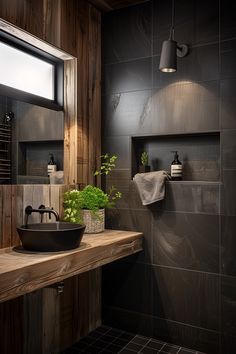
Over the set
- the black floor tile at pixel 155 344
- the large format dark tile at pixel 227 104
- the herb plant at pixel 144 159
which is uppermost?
the large format dark tile at pixel 227 104

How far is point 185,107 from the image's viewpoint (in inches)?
109

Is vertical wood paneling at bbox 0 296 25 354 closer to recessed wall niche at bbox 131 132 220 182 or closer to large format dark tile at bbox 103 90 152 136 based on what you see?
recessed wall niche at bbox 131 132 220 182

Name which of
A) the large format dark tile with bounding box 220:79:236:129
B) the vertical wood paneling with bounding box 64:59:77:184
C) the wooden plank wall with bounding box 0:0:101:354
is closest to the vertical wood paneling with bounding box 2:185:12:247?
the wooden plank wall with bounding box 0:0:101:354

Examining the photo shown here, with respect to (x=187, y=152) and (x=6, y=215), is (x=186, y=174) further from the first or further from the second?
(x=6, y=215)

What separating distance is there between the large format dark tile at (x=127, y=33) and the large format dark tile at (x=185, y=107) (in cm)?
43

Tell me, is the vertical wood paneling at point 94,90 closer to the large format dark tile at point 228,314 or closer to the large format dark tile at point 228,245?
the large format dark tile at point 228,245

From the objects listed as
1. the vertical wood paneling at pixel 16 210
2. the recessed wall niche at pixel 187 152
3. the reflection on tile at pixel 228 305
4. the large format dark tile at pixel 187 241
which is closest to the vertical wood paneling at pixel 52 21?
the recessed wall niche at pixel 187 152

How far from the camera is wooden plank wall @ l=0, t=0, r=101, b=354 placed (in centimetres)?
231

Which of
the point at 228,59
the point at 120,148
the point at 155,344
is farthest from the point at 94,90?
the point at 155,344

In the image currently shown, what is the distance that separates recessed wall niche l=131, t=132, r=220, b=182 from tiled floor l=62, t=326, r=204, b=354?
1.35 m

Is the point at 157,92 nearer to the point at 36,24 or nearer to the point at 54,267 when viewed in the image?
the point at 36,24

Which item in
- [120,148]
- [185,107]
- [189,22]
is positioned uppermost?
[189,22]

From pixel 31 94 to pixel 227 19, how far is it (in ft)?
5.18

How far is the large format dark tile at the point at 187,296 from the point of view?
8.70 ft
